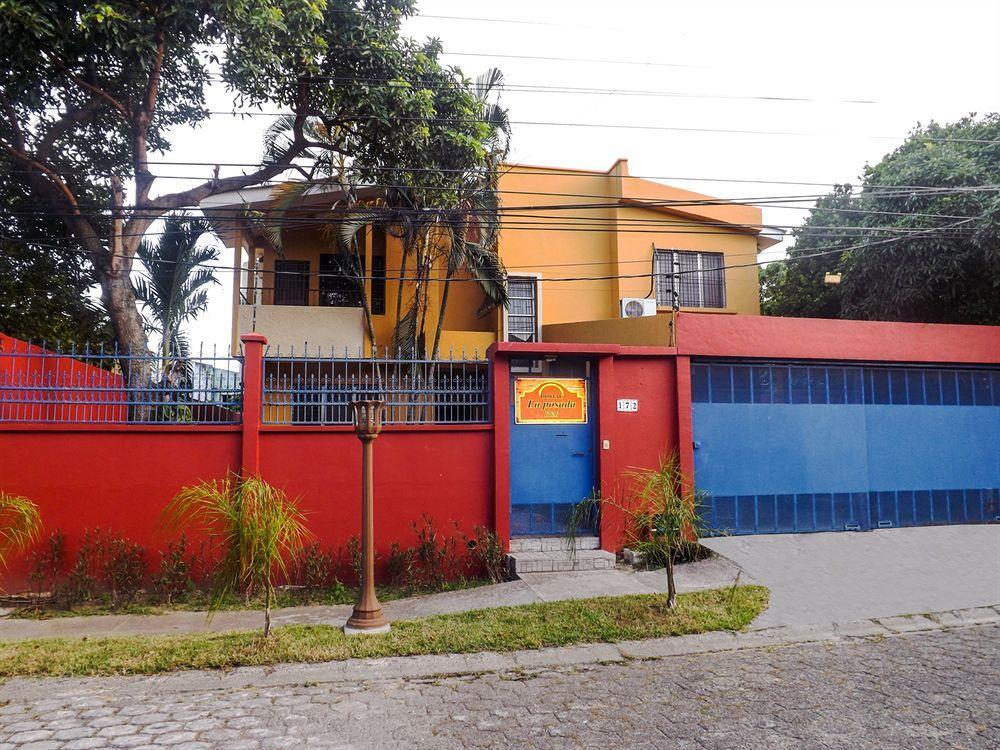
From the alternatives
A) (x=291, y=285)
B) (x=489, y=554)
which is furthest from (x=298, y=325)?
(x=489, y=554)

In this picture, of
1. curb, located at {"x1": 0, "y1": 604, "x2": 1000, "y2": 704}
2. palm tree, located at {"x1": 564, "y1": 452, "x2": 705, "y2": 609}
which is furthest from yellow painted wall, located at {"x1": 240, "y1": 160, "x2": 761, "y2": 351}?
curb, located at {"x1": 0, "y1": 604, "x2": 1000, "y2": 704}

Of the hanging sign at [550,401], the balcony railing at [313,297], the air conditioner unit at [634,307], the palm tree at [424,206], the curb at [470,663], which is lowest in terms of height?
the curb at [470,663]

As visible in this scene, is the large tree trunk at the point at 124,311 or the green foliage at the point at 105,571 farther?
the large tree trunk at the point at 124,311

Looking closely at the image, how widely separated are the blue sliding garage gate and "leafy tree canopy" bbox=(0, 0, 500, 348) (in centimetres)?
545

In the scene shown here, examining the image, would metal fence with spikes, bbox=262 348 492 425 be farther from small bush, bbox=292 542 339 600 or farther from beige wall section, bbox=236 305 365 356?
beige wall section, bbox=236 305 365 356

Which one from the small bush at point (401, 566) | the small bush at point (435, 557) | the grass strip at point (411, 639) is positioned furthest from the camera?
the small bush at point (435, 557)

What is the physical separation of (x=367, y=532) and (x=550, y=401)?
3.11 metres

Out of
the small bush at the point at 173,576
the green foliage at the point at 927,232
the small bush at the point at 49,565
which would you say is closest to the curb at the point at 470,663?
the small bush at the point at 173,576

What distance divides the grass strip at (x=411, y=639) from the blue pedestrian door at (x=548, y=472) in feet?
5.81

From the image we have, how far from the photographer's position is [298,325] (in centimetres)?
1289

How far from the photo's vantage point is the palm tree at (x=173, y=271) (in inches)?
474

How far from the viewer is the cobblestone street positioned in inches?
154

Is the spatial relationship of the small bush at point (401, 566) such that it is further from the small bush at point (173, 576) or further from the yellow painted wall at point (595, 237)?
the yellow painted wall at point (595, 237)

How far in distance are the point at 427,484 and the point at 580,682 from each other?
11.1ft
